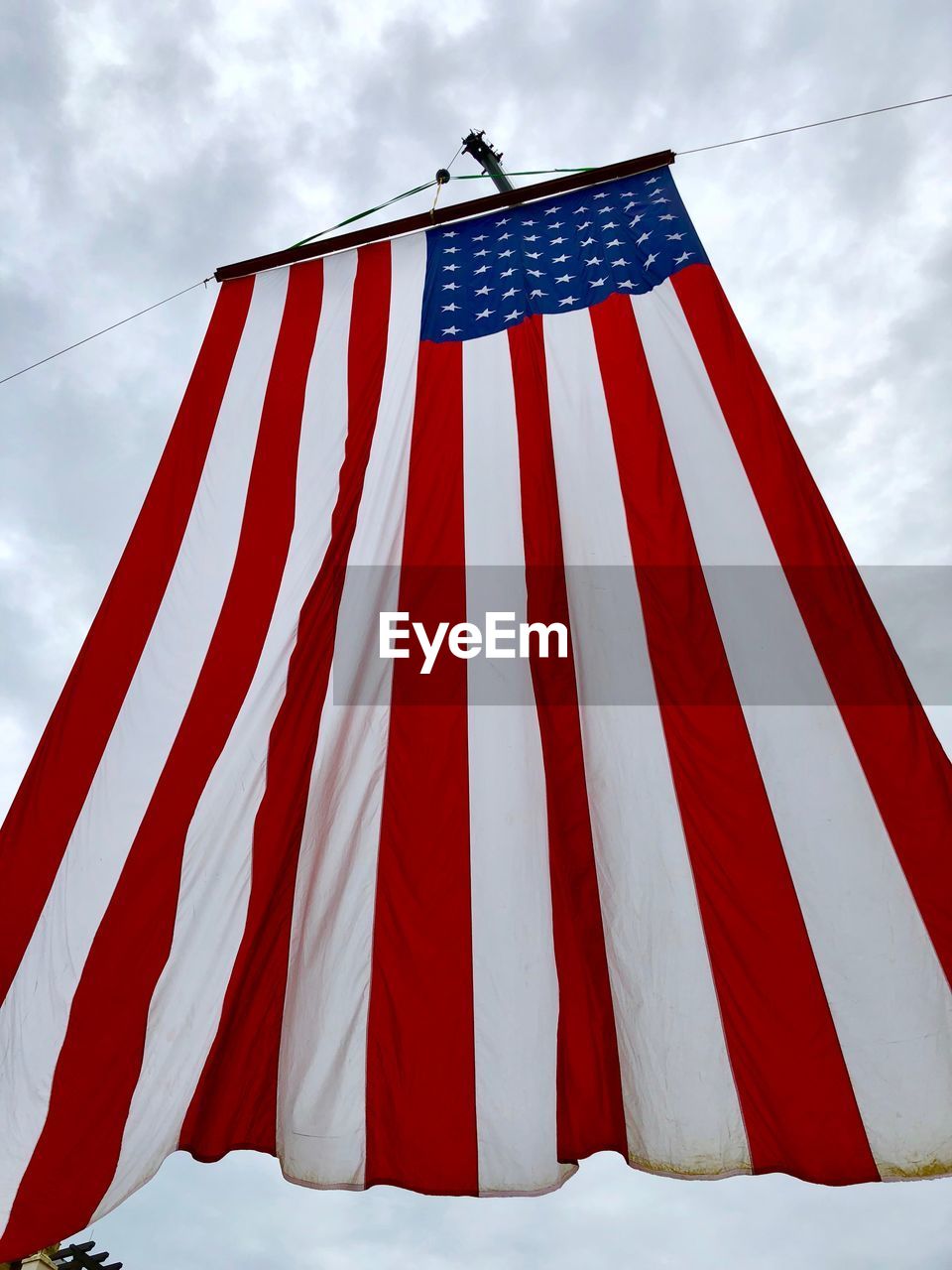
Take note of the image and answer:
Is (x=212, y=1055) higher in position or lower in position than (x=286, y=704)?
lower

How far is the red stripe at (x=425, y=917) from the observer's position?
134 inches

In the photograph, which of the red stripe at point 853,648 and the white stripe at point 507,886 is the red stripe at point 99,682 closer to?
the white stripe at point 507,886

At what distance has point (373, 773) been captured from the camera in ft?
14.0

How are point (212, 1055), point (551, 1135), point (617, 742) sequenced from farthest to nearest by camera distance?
1. point (617, 742)
2. point (212, 1055)
3. point (551, 1135)

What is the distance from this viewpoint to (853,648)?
13.6 ft

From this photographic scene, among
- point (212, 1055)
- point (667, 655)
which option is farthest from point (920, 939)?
point (212, 1055)

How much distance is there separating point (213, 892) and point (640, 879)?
1857 millimetres

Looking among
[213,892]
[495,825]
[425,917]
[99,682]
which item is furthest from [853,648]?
[99,682]

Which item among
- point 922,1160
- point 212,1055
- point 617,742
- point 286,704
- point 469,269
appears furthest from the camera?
point 469,269

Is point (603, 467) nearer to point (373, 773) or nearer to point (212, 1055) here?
point (373, 773)

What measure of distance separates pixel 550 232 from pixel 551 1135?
19.9 ft

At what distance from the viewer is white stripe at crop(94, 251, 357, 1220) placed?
3537mm

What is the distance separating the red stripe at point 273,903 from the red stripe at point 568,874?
106cm

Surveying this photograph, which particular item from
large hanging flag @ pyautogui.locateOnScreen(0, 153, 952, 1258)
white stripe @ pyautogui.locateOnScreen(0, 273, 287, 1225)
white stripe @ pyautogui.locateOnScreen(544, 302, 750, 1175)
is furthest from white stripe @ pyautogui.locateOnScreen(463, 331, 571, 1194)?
white stripe @ pyautogui.locateOnScreen(0, 273, 287, 1225)
